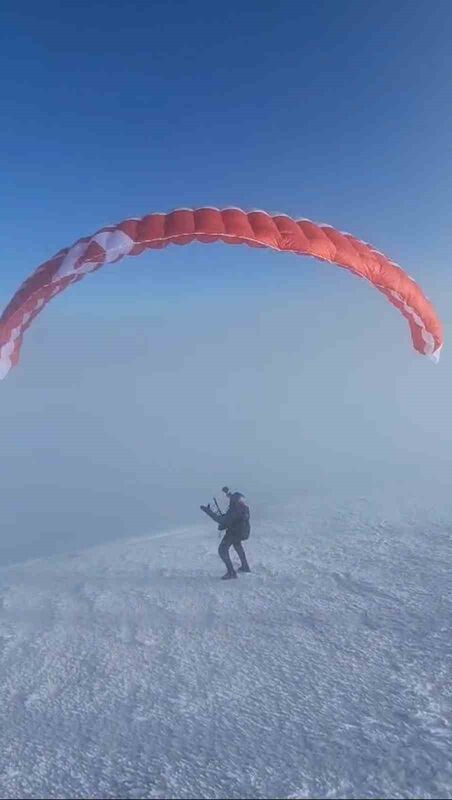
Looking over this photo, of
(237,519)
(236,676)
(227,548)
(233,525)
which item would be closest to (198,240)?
(237,519)

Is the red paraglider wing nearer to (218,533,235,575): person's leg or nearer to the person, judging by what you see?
the person

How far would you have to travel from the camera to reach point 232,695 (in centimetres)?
612

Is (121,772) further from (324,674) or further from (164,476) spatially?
(164,476)

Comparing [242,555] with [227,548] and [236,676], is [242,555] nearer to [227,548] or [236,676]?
[227,548]

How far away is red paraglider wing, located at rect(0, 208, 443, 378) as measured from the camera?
772cm

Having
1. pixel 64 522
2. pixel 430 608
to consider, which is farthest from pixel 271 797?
pixel 64 522

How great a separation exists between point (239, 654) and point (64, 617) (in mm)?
3234

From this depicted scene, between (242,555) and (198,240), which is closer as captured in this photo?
(198,240)

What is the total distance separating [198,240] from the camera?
7969 mm

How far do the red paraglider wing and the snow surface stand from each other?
438 centimetres

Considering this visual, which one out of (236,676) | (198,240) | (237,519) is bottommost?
(236,676)

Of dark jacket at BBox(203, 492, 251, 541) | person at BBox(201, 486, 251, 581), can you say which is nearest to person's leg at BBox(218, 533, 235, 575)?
person at BBox(201, 486, 251, 581)

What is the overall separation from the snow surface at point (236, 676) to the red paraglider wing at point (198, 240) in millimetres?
4384

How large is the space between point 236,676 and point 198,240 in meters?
5.83
